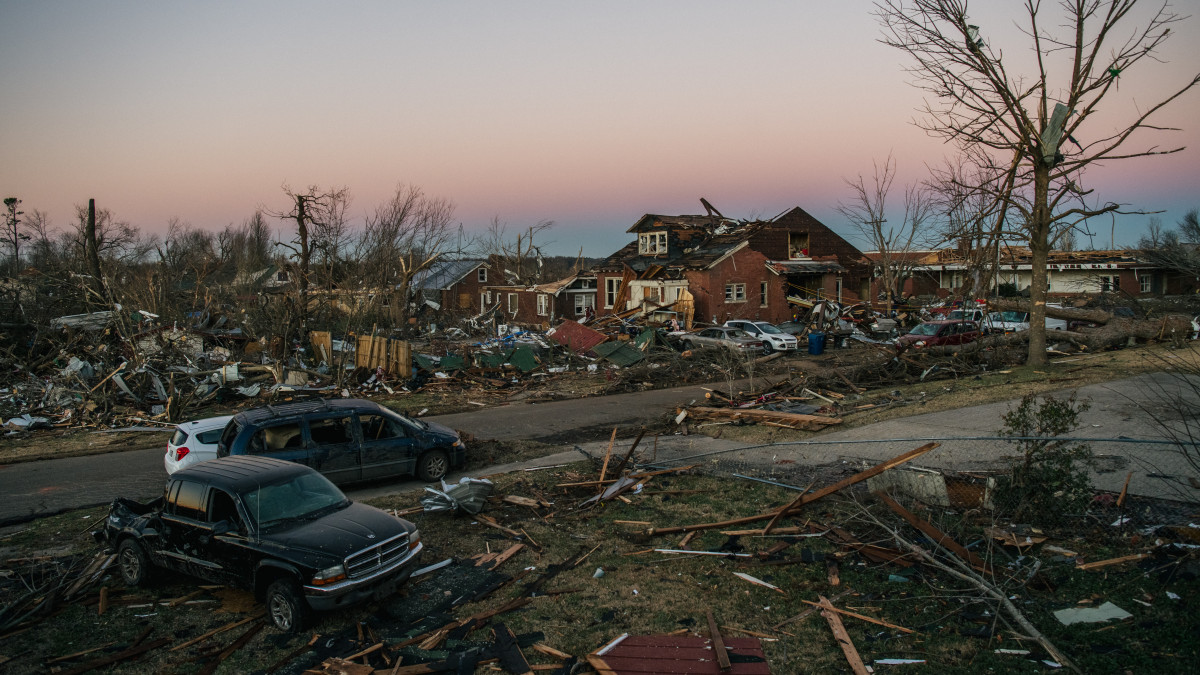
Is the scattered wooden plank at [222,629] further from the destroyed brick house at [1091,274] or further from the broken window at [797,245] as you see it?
the destroyed brick house at [1091,274]

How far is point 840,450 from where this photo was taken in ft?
39.8

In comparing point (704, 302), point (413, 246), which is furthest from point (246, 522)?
point (413, 246)

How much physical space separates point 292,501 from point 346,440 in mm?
3871

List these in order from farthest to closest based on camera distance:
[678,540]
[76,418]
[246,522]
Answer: [76,418] → [678,540] → [246,522]

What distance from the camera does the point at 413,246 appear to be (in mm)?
51125

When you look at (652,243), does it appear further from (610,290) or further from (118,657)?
(118,657)

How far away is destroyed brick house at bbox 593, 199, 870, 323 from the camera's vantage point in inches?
1491

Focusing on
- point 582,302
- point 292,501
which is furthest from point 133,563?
point 582,302

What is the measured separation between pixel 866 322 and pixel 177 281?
45338 millimetres

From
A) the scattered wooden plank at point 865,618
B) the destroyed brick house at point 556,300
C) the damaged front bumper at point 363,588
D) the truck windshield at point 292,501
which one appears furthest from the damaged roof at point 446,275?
the scattered wooden plank at point 865,618

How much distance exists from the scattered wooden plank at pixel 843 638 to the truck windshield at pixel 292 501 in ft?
17.4

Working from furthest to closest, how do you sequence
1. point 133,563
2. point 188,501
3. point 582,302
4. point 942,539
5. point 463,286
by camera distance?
1. point 463,286
2. point 582,302
3. point 133,563
4. point 188,501
5. point 942,539

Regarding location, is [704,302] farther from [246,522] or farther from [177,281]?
[177,281]

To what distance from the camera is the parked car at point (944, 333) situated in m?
25.2
